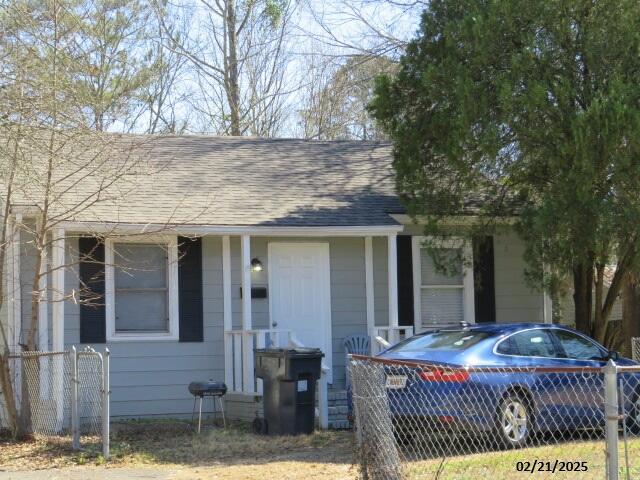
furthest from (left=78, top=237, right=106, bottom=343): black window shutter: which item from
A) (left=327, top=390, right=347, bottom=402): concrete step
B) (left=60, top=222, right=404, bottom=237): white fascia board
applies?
(left=327, top=390, right=347, bottom=402): concrete step

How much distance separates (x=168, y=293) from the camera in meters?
14.3

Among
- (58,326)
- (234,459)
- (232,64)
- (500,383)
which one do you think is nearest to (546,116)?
(500,383)

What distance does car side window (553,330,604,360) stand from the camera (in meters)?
11.7

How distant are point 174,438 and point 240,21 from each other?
789 inches

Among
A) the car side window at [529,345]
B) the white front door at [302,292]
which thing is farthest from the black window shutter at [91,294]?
the car side window at [529,345]

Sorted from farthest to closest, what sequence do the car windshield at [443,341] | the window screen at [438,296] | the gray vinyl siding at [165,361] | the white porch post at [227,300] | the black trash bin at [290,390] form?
the window screen at [438,296]
the white porch post at [227,300]
the gray vinyl siding at [165,361]
the black trash bin at [290,390]
the car windshield at [443,341]

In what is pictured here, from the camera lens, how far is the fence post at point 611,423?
6.13 metres

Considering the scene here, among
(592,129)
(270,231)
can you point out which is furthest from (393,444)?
(270,231)

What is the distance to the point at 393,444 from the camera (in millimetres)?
7973

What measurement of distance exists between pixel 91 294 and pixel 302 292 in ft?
10.5

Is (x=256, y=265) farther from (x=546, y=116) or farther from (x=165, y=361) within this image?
(x=546, y=116)

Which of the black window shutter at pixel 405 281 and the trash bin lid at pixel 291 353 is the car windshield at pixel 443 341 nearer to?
the trash bin lid at pixel 291 353

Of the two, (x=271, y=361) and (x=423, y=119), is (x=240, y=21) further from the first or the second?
(x=271, y=361)

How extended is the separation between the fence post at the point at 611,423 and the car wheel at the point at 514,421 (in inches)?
150
